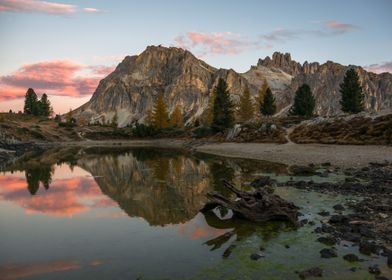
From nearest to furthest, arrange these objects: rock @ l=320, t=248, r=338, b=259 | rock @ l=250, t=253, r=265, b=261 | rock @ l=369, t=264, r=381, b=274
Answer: rock @ l=369, t=264, r=381, b=274, rock @ l=320, t=248, r=338, b=259, rock @ l=250, t=253, r=265, b=261

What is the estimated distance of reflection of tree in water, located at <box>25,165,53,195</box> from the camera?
1206 inches

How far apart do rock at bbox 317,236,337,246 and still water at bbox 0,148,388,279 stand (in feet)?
1.20

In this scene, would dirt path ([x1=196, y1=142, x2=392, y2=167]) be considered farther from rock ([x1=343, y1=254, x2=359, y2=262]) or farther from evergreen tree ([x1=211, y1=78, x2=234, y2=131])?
evergreen tree ([x1=211, y1=78, x2=234, y2=131])

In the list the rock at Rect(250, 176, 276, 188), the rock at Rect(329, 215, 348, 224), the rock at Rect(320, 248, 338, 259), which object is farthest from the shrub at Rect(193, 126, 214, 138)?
the rock at Rect(320, 248, 338, 259)

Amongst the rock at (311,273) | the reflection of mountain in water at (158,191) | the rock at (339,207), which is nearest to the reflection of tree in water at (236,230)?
the reflection of mountain in water at (158,191)

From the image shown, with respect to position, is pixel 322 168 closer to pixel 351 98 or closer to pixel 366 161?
pixel 366 161

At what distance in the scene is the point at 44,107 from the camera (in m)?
167

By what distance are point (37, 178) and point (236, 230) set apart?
1056 inches

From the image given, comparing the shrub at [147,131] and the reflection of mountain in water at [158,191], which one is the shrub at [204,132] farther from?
the reflection of mountain in water at [158,191]

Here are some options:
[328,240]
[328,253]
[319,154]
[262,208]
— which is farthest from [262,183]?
[319,154]

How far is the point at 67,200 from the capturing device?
2500cm

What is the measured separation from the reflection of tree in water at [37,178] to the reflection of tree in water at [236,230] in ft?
55.6

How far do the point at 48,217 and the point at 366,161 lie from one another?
30447 millimetres

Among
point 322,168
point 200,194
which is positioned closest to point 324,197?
point 200,194
